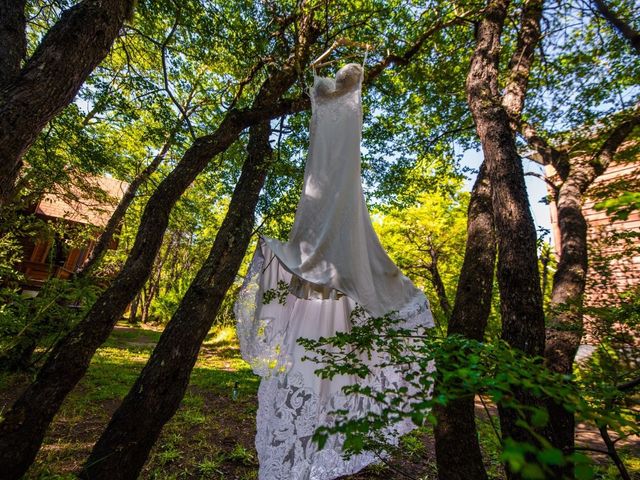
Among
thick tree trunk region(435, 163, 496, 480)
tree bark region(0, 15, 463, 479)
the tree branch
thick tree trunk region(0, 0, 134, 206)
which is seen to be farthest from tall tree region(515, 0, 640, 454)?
thick tree trunk region(0, 0, 134, 206)

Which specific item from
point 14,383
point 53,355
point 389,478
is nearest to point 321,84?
point 53,355

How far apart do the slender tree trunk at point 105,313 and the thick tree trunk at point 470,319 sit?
292 cm

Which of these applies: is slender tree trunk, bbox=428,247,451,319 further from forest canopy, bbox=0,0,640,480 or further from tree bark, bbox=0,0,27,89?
tree bark, bbox=0,0,27,89

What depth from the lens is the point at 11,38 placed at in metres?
2.27

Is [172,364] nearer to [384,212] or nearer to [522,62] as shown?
[522,62]

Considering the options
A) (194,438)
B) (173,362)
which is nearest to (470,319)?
(173,362)

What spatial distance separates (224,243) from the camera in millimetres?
3422

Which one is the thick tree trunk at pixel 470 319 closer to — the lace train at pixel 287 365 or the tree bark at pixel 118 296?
the lace train at pixel 287 365

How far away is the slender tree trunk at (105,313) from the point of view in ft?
8.01

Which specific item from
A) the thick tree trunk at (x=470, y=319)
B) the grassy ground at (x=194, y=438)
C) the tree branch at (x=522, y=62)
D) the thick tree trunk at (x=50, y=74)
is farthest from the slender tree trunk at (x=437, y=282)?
the thick tree trunk at (x=50, y=74)

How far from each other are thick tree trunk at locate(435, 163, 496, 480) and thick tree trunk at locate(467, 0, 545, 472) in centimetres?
41

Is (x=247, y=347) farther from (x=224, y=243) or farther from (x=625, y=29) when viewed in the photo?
(x=625, y=29)

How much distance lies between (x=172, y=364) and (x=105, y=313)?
36.4 inches

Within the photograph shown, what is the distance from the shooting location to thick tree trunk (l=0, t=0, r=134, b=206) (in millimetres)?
1839
